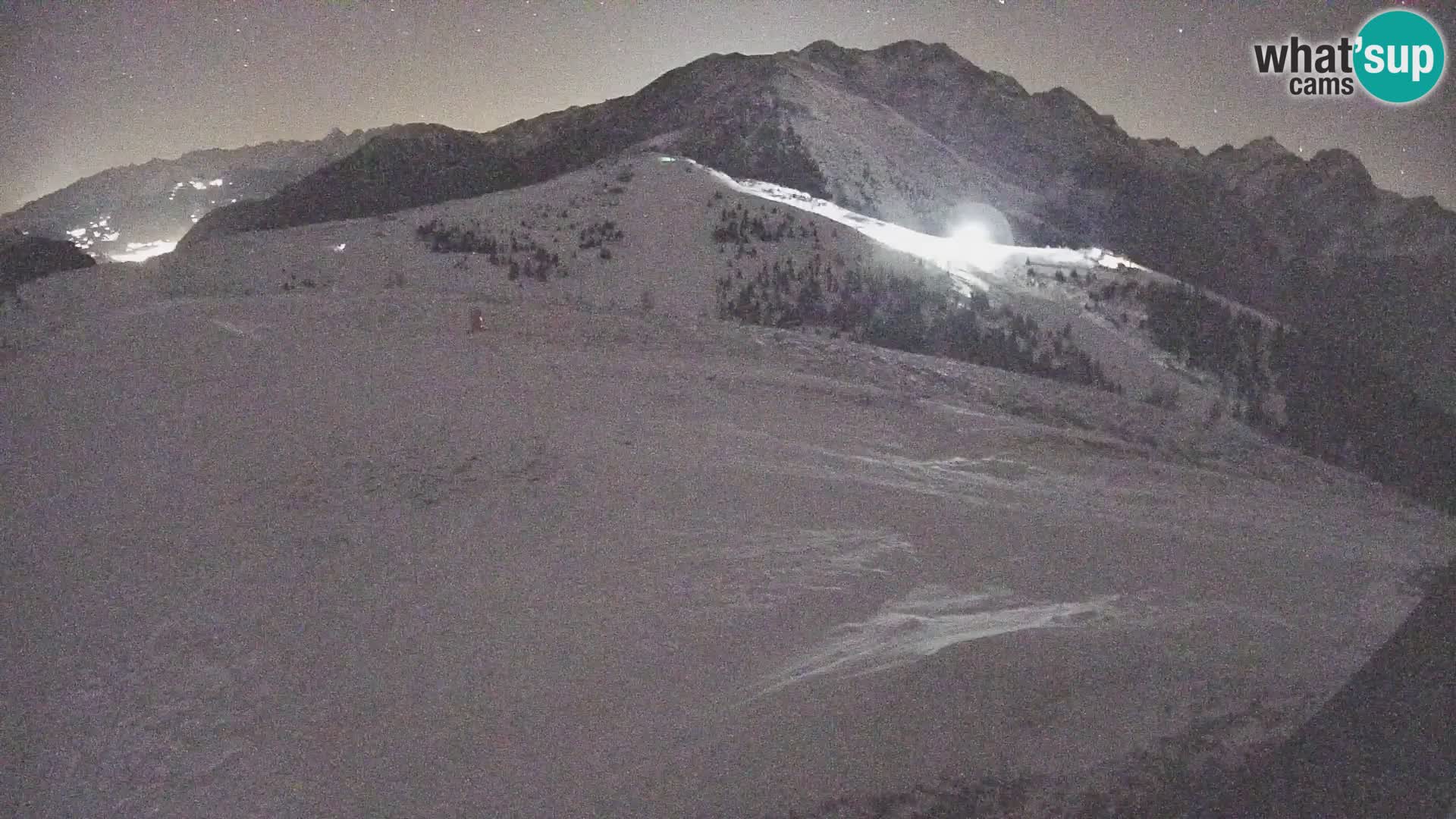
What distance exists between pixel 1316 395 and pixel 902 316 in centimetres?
898

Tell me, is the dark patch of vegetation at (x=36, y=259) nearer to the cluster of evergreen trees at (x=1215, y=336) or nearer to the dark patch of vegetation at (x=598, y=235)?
the dark patch of vegetation at (x=598, y=235)

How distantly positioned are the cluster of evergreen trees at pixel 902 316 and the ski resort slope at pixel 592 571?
3719mm

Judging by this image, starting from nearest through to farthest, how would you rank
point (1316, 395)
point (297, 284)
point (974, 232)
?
point (297, 284)
point (1316, 395)
point (974, 232)

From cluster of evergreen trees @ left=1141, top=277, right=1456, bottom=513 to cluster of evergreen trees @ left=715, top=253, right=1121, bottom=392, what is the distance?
131 inches

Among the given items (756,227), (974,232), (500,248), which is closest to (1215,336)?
(756,227)

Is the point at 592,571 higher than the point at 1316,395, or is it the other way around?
the point at 592,571

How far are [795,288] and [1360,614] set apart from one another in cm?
1189

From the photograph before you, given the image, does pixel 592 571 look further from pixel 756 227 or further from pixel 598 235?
pixel 756 227

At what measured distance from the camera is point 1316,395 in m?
18.3

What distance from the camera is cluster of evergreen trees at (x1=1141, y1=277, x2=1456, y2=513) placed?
15.2m

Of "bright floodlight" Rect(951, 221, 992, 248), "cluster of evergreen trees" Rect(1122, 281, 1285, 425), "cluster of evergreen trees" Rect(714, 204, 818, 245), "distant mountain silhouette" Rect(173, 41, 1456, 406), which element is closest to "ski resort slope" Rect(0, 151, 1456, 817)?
"cluster of evergreen trees" Rect(1122, 281, 1285, 425)

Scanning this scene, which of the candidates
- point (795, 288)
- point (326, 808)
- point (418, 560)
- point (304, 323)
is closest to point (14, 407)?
point (304, 323)

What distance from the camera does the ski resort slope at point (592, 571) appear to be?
402cm

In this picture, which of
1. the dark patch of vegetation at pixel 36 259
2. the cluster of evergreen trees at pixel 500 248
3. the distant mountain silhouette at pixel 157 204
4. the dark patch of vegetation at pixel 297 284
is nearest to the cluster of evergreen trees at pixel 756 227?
the cluster of evergreen trees at pixel 500 248
